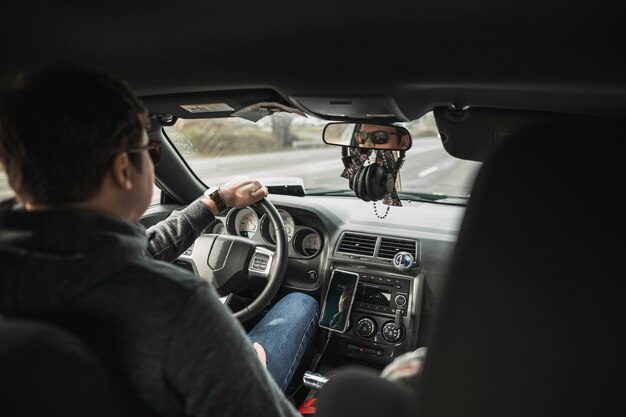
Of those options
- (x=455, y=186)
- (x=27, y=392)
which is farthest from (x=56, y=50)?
(x=455, y=186)

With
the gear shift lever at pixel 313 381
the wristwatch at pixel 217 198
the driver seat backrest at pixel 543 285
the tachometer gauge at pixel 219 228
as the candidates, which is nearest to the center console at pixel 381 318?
the gear shift lever at pixel 313 381

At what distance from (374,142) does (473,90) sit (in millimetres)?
571

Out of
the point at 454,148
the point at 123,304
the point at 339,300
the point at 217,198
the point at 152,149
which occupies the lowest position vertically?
the point at 123,304

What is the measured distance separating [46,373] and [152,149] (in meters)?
0.56

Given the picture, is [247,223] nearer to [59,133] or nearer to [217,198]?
[217,198]

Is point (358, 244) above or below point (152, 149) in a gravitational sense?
above

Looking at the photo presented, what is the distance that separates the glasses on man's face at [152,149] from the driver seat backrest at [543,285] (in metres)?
0.71

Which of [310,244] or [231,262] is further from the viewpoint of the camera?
[310,244]

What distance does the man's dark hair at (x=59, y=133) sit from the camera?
2.96 feet

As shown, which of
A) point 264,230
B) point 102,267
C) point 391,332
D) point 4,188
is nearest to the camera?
point 102,267

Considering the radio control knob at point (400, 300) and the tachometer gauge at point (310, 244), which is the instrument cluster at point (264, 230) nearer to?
the tachometer gauge at point (310, 244)

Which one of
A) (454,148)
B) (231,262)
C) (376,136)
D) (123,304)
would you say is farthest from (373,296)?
A: (123,304)

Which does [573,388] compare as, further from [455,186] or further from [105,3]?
[455,186]

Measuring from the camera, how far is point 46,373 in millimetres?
789
